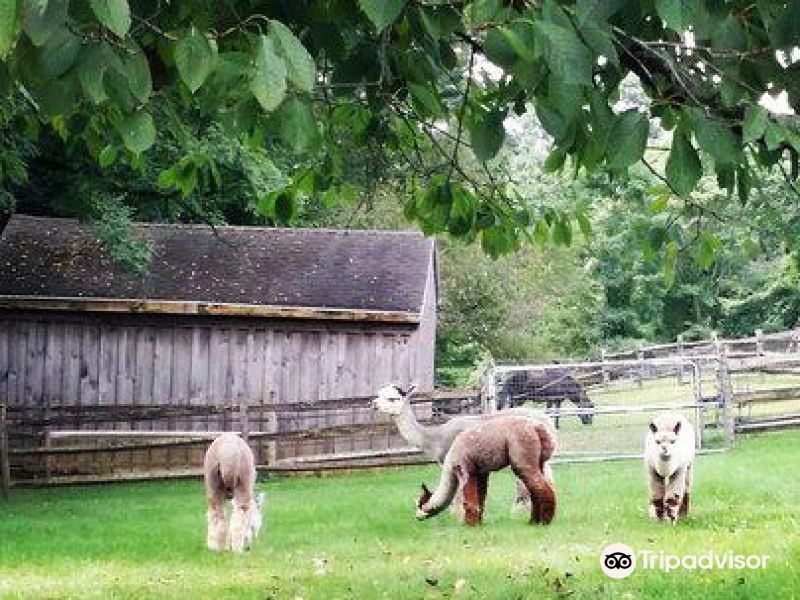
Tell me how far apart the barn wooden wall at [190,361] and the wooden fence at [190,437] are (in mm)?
156

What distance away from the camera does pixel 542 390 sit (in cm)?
2536

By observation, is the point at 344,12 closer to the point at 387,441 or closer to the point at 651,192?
the point at 651,192

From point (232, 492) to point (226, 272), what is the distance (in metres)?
10.7

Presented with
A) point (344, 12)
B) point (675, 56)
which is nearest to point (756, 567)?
point (675, 56)

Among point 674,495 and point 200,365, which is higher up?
point 200,365

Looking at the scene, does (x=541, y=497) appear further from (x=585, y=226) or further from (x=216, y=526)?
(x=585, y=226)

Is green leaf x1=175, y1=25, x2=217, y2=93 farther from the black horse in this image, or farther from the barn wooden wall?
the black horse

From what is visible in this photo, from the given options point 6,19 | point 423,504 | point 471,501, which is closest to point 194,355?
point 423,504

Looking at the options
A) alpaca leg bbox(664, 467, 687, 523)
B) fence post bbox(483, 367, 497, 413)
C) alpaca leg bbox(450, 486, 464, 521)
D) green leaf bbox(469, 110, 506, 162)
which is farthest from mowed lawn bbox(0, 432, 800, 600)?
green leaf bbox(469, 110, 506, 162)

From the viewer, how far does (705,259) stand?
5250 millimetres

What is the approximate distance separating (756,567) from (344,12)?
5696 mm

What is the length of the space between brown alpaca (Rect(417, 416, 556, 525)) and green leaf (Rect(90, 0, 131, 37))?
9522 mm

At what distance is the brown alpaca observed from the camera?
11.1 metres

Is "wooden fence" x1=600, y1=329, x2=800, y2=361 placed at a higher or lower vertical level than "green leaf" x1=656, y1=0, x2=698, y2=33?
higher
